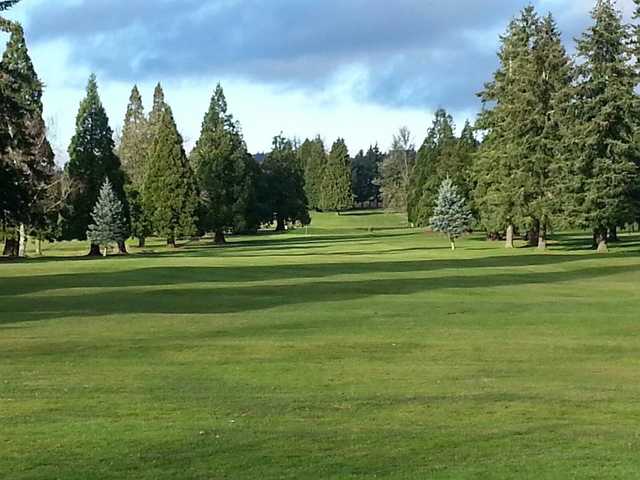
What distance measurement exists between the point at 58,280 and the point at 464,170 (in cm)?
6510

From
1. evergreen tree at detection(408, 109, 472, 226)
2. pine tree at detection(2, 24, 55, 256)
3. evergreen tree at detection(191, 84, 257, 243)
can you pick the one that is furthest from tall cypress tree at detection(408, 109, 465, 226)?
pine tree at detection(2, 24, 55, 256)

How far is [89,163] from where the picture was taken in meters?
78.6

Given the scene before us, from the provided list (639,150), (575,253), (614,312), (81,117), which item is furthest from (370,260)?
(81,117)

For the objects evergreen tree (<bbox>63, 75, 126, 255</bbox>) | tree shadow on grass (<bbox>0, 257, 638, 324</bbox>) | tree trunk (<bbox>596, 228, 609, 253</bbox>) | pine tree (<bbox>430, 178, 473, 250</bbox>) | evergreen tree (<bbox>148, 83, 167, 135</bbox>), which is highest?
evergreen tree (<bbox>148, 83, 167, 135</bbox>)

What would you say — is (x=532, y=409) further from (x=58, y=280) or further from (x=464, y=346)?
(x=58, y=280)

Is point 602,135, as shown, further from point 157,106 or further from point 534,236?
point 157,106

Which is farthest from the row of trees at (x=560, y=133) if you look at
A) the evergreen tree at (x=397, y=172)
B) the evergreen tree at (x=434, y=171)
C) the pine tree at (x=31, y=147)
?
the evergreen tree at (x=397, y=172)

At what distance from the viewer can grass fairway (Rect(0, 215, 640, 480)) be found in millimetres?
8867

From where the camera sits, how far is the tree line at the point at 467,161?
59250 mm

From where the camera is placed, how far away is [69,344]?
61.1 feet

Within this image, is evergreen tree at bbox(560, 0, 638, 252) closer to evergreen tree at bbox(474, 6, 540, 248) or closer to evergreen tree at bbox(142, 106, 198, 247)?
evergreen tree at bbox(474, 6, 540, 248)

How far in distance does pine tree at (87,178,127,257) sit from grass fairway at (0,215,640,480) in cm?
3866

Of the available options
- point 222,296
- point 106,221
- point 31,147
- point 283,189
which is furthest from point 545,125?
point 283,189

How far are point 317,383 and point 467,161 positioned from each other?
88238 millimetres
